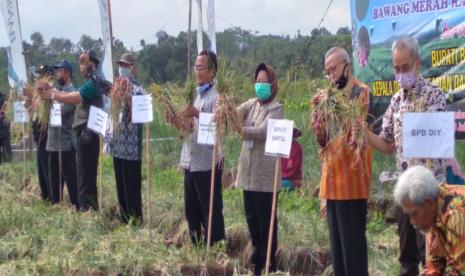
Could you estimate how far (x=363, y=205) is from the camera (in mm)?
4926

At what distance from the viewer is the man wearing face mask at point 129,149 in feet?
23.4

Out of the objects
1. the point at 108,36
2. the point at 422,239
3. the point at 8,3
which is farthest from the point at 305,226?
the point at 8,3

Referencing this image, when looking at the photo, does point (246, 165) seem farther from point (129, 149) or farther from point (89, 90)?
point (89, 90)

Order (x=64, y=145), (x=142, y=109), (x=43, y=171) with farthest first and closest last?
1. (x=43, y=171)
2. (x=64, y=145)
3. (x=142, y=109)

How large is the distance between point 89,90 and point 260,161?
238 cm

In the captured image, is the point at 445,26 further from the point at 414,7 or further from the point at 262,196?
the point at 262,196

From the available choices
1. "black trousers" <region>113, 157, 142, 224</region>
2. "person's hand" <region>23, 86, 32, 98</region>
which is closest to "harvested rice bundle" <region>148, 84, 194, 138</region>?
"black trousers" <region>113, 157, 142, 224</region>

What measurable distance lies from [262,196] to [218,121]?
2.08 feet

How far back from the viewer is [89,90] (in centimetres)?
745

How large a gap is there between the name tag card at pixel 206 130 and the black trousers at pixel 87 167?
1.99 meters

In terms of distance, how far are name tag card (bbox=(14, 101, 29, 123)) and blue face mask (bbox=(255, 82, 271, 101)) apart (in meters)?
4.51

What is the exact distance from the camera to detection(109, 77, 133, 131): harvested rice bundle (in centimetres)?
698

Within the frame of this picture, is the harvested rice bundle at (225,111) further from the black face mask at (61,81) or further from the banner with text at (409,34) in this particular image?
the black face mask at (61,81)

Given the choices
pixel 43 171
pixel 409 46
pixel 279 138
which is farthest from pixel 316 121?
pixel 43 171
